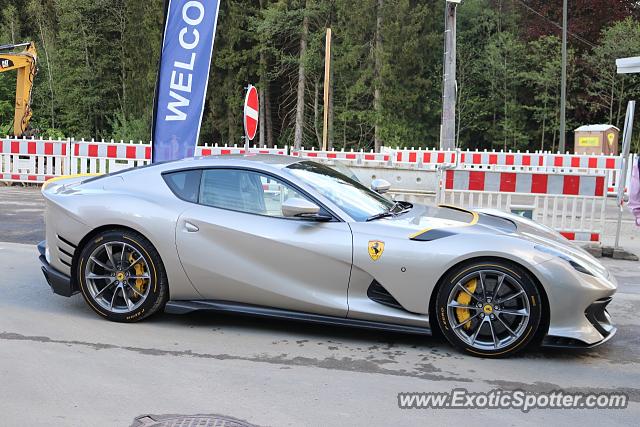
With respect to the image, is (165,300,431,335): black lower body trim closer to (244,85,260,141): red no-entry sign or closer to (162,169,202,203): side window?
(162,169,202,203): side window

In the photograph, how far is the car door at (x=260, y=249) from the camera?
15.4ft

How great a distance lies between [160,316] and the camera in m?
5.39

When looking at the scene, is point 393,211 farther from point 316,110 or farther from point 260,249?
point 316,110

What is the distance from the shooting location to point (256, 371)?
13.9 ft

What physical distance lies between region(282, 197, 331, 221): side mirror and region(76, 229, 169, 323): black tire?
42.8 inches

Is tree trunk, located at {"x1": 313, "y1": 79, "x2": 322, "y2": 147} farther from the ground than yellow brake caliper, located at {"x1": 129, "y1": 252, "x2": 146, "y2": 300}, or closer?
farther from the ground

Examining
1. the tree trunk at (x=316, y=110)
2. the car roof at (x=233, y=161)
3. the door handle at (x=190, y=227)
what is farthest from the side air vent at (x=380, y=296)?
the tree trunk at (x=316, y=110)

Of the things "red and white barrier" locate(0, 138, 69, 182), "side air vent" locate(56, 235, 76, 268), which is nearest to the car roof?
"side air vent" locate(56, 235, 76, 268)

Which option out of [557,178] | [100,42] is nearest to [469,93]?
[100,42]

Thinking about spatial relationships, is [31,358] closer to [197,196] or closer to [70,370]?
[70,370]

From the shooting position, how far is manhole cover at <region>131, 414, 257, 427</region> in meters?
3.39

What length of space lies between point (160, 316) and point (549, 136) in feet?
126

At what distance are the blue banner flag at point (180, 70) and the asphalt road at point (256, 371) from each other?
3.75 meters

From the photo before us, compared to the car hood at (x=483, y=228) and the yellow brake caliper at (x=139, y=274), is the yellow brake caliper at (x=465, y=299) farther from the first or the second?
the yellow brake caliper at (x=139, y=274)
